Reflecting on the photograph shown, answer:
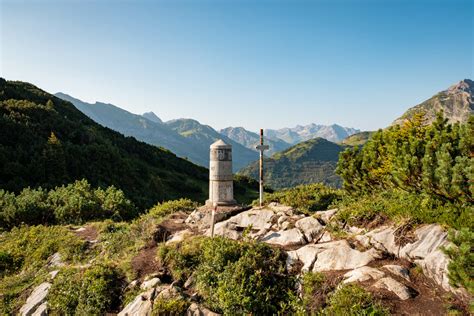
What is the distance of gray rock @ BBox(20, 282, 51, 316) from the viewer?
10.2 m

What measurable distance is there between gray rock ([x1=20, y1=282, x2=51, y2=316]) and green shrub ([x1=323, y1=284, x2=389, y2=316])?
888cm

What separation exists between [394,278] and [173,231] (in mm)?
9005

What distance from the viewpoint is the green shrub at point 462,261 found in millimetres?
6070

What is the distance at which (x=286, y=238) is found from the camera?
11070 mm

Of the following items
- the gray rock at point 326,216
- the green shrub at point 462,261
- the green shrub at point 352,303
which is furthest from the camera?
the gray rock at point 326,216

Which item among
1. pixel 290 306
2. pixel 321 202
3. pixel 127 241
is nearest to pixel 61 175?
pixel 127 241

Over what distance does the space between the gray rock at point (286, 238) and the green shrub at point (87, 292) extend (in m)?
5.11

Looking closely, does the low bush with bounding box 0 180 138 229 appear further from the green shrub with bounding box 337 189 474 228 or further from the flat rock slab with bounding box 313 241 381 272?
the green shrub with bounding box 337 189 474 228

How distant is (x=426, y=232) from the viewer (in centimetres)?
837

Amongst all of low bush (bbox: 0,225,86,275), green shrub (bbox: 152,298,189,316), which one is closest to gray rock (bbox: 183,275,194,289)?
green shrub (bbox: 152,298,189,316)

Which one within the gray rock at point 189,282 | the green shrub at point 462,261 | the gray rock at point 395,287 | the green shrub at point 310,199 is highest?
the green shrub at point 462,261

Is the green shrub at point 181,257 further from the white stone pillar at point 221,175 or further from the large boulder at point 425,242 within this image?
the large boulder at point 425,242

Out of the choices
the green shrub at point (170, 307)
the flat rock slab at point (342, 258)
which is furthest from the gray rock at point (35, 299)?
the flat rock slab at point (342, 258)

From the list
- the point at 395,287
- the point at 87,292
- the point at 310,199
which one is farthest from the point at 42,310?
the point at 310,199
